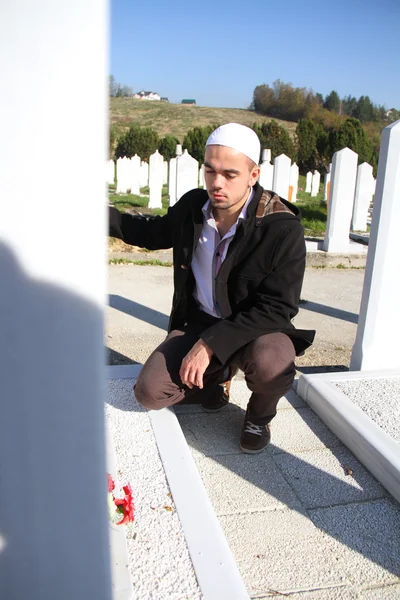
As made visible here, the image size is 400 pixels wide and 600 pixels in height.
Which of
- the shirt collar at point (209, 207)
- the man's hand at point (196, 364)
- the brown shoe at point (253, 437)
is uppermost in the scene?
the shirt collar at point (209, 207)

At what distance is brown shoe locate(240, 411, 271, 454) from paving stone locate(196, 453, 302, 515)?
0.10 feet

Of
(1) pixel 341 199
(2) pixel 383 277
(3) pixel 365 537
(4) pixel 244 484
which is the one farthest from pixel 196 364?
(1) pixel 341 199

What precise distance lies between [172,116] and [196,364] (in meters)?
73.8

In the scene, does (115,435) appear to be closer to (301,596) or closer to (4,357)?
(301,596)

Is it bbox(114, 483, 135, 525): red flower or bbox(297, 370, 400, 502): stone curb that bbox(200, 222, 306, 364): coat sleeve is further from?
bbox(114, 483, 135, 525): red flower

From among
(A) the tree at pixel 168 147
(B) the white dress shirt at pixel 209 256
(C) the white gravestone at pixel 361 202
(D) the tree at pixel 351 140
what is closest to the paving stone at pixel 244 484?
(B) the white dress shirt at pixel 209 256

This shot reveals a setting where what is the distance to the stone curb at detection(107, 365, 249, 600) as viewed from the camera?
1539 millimetres

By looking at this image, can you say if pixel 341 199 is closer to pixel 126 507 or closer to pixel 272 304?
pixel 272 304

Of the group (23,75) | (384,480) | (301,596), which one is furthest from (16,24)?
(384,480)

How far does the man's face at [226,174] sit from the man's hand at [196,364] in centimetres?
62

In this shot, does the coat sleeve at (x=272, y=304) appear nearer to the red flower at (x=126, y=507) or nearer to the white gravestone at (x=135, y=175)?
the red flower at (x=126, y=507)

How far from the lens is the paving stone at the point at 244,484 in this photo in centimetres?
216

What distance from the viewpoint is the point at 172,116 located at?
7194 centimetres

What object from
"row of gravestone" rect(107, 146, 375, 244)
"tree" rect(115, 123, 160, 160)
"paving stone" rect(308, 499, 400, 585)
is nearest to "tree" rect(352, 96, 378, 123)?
"tree" rect(115, 123, 160, 160)
